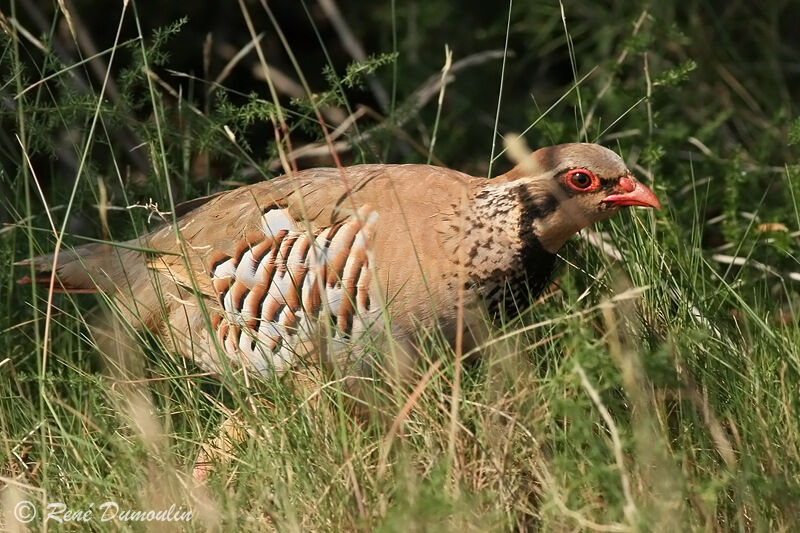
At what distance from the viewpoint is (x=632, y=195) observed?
3.68 meters

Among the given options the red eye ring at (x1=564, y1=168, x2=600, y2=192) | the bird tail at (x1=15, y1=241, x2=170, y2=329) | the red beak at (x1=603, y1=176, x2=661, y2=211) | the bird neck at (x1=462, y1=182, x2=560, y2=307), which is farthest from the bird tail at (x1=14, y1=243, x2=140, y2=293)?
the red beak at (x1=603, y1=176, x2=661, y2=211)

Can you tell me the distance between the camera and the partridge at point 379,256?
363 centimetres

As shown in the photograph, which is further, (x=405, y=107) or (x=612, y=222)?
(x=405, y=107)

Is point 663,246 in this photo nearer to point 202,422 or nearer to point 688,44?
point 202,422

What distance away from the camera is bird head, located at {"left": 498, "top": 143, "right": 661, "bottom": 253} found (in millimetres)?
3676

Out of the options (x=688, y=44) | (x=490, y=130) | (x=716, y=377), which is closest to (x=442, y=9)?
(x=490, y=130)

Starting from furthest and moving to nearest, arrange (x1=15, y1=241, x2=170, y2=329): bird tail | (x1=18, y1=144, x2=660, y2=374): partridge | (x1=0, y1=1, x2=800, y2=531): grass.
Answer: (x1=15, y1=241, x2=170, y2=329): bird tail → (x1=18, y1=144, x2=660, y2=374): partridge → (x1=0, y1=1, x2=800, y2=531): grass

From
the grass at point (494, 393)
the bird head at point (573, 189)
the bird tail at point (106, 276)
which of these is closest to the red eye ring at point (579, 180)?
the bird head at point (573, 189)

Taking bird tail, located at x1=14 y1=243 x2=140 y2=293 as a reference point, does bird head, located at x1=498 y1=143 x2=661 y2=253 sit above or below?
above

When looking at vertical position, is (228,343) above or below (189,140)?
below

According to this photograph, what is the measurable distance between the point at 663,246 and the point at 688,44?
2.15m

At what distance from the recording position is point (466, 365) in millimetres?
3531

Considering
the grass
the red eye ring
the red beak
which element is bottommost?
the grass

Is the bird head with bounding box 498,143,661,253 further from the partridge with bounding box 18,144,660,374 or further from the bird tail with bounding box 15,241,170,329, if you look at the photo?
the bird tail with bounding box 15,241,170,329
